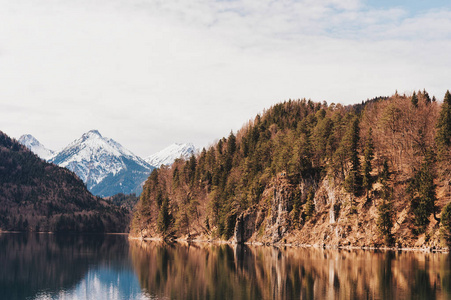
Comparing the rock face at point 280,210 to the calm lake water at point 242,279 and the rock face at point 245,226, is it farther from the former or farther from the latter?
the calm lake water at point 242,279

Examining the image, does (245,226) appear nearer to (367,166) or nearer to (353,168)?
(353,168)

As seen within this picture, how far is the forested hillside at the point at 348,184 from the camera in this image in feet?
372

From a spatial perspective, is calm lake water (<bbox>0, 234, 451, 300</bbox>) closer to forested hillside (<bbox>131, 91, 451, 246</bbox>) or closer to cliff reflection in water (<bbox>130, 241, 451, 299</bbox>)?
cliff reflection in water (<bbox>130, 241, 451, 299</bbox>)

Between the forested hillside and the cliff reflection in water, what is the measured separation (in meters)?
24.8

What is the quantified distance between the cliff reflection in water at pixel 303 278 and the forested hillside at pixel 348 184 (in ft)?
81.2

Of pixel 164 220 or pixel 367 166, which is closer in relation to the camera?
pixel 367 166

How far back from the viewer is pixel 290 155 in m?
155

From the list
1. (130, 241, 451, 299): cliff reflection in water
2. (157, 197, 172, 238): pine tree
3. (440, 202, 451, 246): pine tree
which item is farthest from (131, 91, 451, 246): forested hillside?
(130, 241, 451, 299): cliff reflection in water

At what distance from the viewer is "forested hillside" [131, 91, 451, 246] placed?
11325cm

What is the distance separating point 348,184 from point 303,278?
Answer: 218ft

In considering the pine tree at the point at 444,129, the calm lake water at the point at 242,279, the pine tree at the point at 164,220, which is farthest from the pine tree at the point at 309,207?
the pine tree at the point at 164,220

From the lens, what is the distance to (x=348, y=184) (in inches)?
5113

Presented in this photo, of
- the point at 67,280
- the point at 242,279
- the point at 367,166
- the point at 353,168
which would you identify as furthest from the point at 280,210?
the point at 67,280

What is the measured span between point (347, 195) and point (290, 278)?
68151 millimetres
